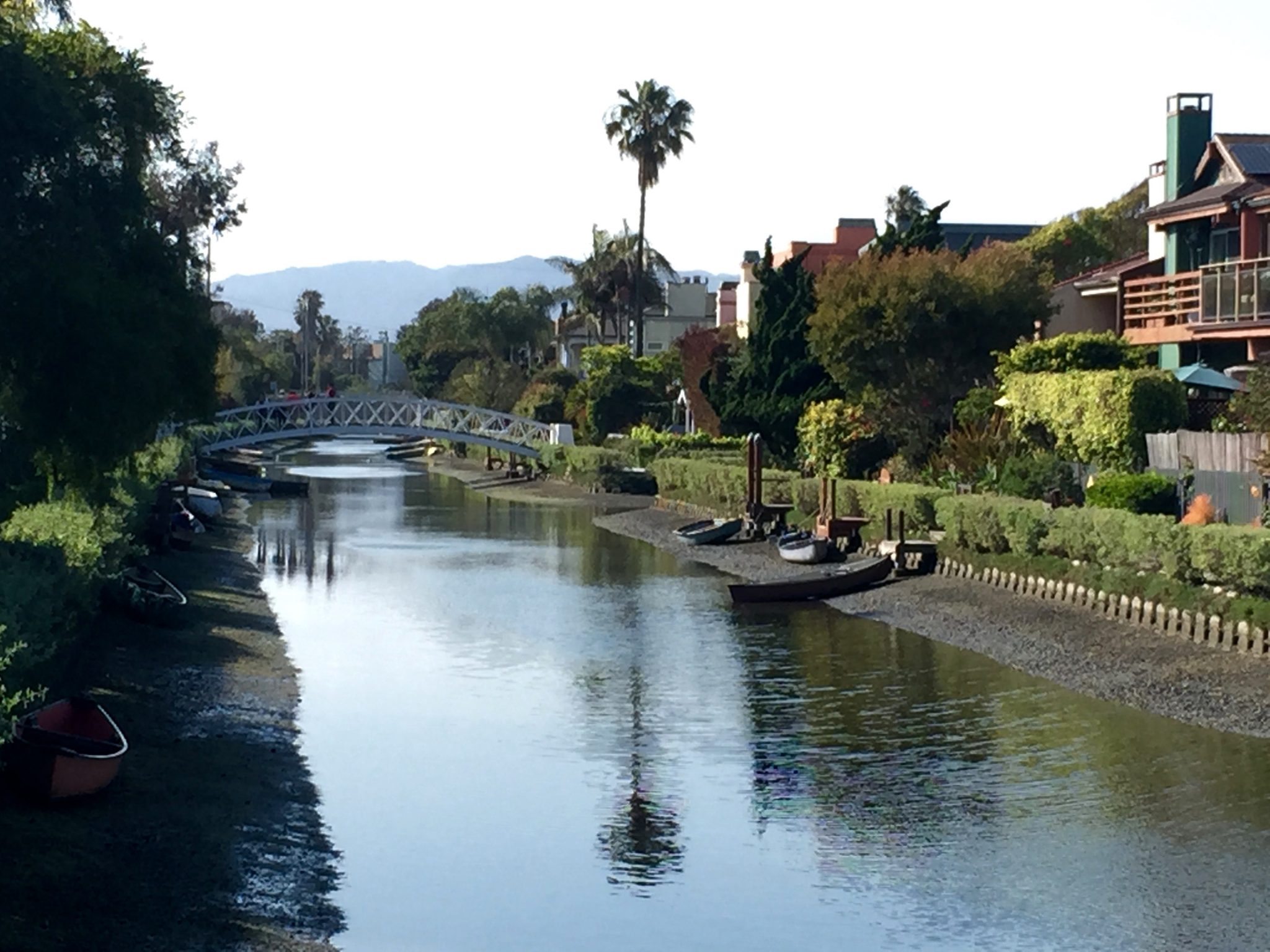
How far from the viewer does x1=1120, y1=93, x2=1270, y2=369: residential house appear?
4806 centimetres

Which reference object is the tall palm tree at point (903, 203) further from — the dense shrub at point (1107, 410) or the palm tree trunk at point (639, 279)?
the dense shrub at point (1107, 410)

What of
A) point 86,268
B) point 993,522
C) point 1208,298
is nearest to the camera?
point 86,268

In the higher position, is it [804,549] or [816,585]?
[804,549]

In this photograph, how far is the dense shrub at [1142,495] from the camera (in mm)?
42500

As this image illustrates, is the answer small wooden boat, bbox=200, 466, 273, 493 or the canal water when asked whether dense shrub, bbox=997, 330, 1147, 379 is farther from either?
small wooden boat, bbox=200, 466, 273, 493

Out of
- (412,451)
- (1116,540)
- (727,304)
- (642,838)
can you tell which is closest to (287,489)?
(727,304)

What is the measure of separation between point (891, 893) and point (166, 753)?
10.9 metres

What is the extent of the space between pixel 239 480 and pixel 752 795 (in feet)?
250

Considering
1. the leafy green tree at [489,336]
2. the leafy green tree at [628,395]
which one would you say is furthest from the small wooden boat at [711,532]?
the leafy green tree at [489,336]

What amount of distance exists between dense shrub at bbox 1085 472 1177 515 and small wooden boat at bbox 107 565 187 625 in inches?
822

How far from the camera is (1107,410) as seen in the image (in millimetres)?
47281

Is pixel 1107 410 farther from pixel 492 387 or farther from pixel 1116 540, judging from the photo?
pixel 492 387

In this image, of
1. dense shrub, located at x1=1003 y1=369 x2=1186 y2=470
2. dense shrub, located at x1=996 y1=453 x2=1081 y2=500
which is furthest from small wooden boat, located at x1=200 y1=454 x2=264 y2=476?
dense shrub, located at x1=1003 y1=369 x2=1186 y2=470

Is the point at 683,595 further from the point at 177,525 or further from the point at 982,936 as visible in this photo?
the point at 982,936
